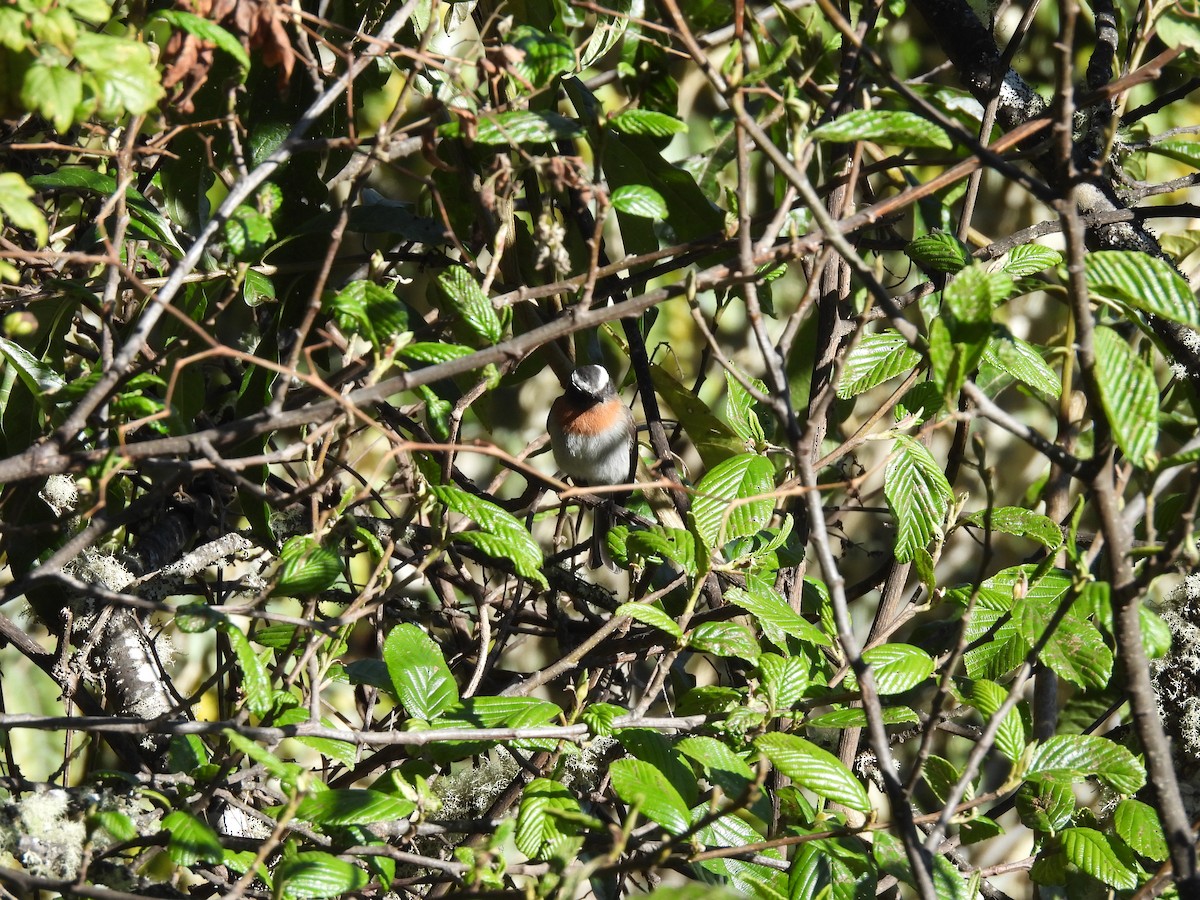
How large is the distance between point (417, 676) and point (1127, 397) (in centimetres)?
98

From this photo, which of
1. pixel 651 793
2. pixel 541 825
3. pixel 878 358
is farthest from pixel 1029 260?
pixel 541 825

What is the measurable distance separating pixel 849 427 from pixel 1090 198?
1.48 metres

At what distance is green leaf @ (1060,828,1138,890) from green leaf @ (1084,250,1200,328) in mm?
773

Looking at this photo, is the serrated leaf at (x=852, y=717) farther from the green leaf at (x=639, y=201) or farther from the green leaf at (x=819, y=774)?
the green leaf at (x=639, y=201)

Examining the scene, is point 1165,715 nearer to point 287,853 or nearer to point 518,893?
point 518,893

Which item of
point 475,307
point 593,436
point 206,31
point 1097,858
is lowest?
point 593,436

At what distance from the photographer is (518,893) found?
1213mm

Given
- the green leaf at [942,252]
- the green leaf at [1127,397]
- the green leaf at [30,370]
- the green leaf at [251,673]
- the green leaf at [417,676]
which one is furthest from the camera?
the green leaf at [30,370]

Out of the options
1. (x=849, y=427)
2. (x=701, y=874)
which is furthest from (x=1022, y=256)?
(x=849, y=427)

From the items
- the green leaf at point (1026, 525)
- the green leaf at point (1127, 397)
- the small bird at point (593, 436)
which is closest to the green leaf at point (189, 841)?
the green leaf at point (1127, 397)

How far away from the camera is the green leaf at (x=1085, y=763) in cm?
138

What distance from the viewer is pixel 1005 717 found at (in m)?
1.26

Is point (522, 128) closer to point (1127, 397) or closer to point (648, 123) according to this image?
point (648, 123)

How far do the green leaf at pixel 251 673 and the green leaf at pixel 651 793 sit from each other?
438 millimetres
